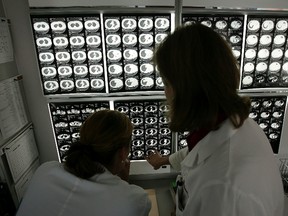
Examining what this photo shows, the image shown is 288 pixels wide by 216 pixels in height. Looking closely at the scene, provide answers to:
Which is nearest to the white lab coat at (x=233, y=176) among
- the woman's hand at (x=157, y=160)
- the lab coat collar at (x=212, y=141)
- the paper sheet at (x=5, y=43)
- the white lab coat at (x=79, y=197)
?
the lab coat collar at (x=212, y=141)

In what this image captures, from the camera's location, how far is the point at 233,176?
623mm

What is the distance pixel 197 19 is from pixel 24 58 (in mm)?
969

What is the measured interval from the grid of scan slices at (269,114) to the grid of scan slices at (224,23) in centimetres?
40

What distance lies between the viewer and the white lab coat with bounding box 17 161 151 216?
84cm

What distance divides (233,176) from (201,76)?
0.29 m

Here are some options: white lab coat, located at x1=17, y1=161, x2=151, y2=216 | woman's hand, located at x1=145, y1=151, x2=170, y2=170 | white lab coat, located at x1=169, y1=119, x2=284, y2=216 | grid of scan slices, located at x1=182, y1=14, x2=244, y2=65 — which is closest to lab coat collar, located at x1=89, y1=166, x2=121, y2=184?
white lab coat, located at x1=17, y1=161, x2=151, y2=216

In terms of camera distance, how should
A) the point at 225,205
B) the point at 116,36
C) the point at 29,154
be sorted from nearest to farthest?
the point at 225,205, the point at 116,36, the point at 29,154

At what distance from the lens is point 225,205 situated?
0.61 meters

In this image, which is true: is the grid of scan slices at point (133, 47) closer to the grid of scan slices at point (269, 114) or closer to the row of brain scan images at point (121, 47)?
the row of brain scan images at point (121, 47)

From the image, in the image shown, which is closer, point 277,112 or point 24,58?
point 24,58

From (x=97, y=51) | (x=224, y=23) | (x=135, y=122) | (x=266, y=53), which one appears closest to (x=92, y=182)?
(x=135, y=122)

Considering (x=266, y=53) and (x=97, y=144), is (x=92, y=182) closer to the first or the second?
(x=97, y=144)

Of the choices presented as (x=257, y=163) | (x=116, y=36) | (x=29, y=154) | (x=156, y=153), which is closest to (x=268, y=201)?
(x=257, y=163)

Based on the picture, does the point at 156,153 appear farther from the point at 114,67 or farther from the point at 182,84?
the point at 182,84
